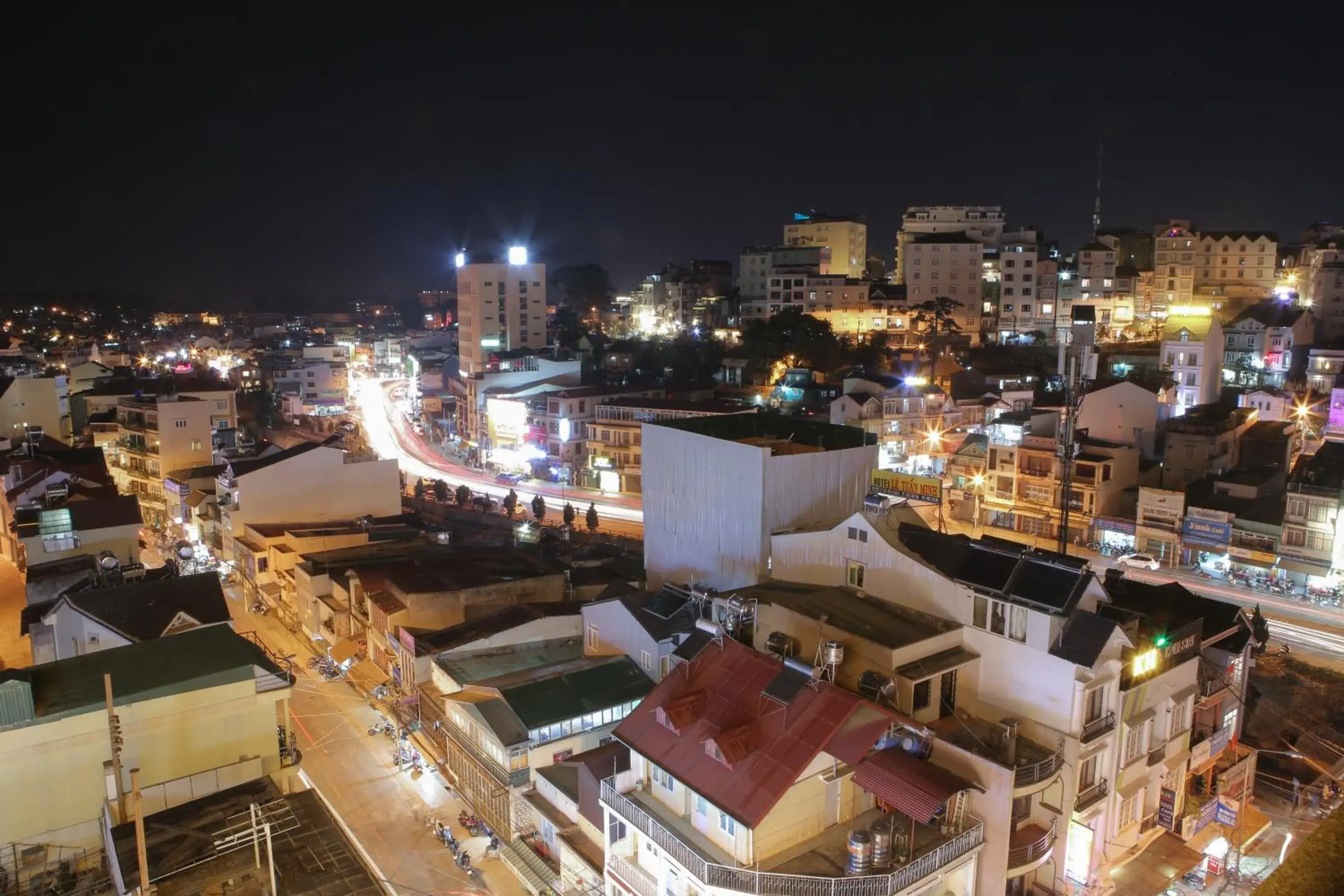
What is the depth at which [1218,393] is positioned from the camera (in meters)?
41.2

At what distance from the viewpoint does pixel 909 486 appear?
24594 millimetres

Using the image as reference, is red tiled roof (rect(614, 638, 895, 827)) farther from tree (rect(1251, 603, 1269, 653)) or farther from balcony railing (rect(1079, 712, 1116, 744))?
tree (rect(1251, 603, 1269, 653))

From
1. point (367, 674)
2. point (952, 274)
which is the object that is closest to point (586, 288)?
point (952, 274)

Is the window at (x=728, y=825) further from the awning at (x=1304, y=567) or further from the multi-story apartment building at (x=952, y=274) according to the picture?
the multi-story apartment building at (x=952, y=274)

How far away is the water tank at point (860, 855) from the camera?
10.1 metres

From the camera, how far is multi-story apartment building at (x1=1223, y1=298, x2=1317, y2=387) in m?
42.4

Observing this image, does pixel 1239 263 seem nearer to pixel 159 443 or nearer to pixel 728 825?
pixel 728 825

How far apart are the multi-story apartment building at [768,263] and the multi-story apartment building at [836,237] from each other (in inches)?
191

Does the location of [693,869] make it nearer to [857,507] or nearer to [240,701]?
[240,701]

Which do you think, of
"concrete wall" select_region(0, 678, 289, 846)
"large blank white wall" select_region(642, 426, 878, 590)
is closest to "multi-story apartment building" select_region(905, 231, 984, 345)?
"large blank white wall" select_region(642, 426, 878, 590)

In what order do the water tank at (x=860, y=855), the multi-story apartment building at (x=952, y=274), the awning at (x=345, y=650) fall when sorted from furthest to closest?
the multi-story apartment building at (x=952, y=274), the awning at (x=345, y=650), the water tank at (x=860, y=855)

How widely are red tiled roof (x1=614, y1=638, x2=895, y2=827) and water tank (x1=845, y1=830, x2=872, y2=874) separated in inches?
34.6

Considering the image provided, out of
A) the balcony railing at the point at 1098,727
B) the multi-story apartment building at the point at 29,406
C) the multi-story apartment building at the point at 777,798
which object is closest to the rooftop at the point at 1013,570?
the balcony railing at the point at 1098,727

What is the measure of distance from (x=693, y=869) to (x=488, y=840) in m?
6.00
